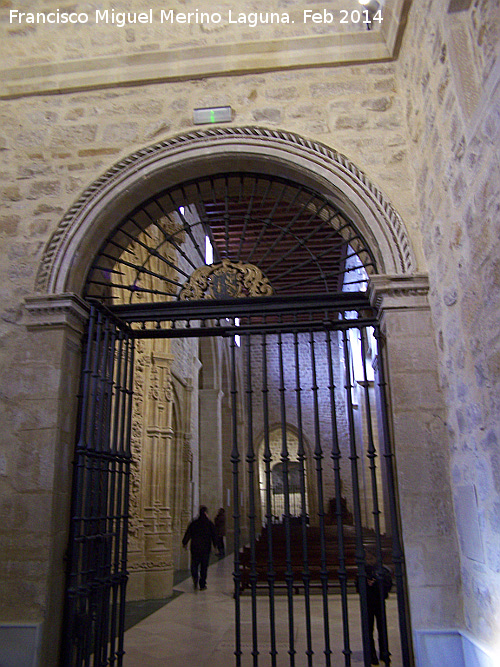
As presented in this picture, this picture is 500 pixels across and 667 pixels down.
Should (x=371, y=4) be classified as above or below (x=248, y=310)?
above

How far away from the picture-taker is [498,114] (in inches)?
92.7

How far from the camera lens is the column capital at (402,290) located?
3.74 m

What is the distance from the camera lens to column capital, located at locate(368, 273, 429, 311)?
12.3 ft

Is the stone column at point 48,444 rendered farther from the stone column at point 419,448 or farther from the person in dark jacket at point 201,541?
the person in dark jacket at point 201,541

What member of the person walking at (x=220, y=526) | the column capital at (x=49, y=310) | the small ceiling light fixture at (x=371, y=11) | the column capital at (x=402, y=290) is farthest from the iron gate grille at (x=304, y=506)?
the person walking at (x=220, y=526)

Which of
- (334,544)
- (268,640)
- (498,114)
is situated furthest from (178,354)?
(498,114)

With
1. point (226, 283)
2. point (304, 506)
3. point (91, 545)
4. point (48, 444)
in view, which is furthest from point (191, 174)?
point (91, 545)

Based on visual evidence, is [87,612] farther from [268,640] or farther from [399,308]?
[399,308]

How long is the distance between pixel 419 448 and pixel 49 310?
8.78 feet

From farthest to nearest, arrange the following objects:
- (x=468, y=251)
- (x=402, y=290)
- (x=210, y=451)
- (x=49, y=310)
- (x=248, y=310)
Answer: (x=210, y=451) → (x=248, y=310) → (x=49, y=310) → (x=402, y=290) → (x=468, y=251)

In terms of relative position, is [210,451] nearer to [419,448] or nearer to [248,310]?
[248,310]

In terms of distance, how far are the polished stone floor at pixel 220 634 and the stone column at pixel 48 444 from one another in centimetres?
112

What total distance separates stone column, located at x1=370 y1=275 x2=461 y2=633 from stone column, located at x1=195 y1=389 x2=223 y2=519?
381 inches

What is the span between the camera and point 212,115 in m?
4.48
